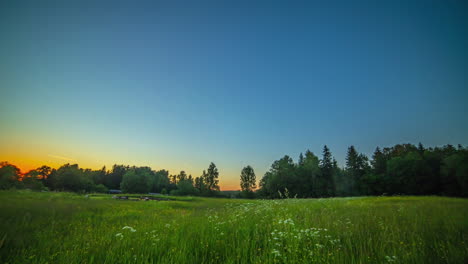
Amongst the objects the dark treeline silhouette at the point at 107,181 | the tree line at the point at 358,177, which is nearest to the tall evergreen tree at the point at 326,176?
the tree line at the point at 358,177

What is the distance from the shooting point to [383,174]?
5478 cm

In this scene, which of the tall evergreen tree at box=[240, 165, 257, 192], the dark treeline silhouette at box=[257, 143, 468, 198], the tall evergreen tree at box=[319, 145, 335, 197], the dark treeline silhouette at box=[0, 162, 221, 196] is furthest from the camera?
the tall evergreen tree at box=[240, 165, 257, 192]

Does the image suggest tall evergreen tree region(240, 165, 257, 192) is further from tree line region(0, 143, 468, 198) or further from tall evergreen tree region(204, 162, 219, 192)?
tall evergreen tree region(204, 162, 219, 192)

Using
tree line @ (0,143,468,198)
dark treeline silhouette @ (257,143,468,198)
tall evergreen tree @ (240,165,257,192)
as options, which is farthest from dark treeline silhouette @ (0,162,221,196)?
dark treeline silhouette @ (257,143,468,198)

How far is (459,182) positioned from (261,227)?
67.7 m

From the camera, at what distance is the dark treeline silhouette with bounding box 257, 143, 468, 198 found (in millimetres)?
44781

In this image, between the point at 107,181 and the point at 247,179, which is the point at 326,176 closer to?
the point at 247,179

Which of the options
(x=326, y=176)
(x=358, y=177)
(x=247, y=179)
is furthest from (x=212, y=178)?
(x=358, y=177)

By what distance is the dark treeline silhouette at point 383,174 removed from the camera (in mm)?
44781

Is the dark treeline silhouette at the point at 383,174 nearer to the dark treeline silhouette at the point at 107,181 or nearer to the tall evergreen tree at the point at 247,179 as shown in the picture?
the tall evergreen tree at the point at 247,179

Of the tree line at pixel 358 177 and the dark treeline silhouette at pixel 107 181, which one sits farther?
the dark treeline silhouette at pixel 107 181

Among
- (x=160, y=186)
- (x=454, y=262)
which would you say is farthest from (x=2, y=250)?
(x=160, y=186)

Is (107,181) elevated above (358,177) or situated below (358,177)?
below

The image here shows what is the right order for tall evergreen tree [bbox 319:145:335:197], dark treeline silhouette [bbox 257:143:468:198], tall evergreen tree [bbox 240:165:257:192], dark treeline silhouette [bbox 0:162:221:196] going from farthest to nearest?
1. tall evergreen tree [bbox 240:165:257:192]
2. tall evergreen tree [bbox 319:145:335:197]
3. dark treeline silhouette [bbox 0:162:221:196]
4. dark treeline silhouette [bbox 257:143:468:198]
